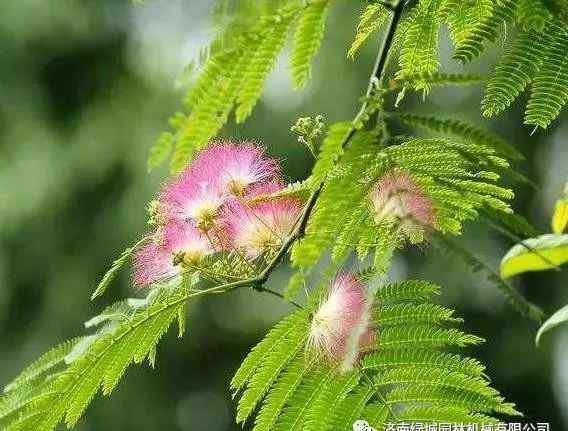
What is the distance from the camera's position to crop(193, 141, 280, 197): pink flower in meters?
1.31

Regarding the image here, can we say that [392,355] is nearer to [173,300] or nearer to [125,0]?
[173,300]

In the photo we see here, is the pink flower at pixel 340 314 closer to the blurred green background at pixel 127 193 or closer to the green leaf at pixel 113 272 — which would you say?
the green leaf at pixel 113 272

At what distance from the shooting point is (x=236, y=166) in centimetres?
131

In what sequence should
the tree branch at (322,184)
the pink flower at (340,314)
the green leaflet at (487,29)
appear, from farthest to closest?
the pink flower at (340,314) → the green leaflet at (487,29) → the tree branch at (322,184)

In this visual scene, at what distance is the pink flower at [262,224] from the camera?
49.1 inches

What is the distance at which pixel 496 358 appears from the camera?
7.95 meters

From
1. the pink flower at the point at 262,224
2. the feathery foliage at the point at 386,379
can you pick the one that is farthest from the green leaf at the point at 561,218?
the pink flower at the point at 262,224

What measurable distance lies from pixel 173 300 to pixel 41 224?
249 inches

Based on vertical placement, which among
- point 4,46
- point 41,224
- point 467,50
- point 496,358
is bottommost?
point 496,358

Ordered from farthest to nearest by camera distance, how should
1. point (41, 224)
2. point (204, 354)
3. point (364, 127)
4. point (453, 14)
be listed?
point (204, 354)
point (41, 224)
point (453, 14)
point (364, 127)

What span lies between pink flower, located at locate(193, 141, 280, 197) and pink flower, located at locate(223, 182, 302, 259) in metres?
0.04

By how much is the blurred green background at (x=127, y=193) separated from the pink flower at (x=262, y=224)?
542 centimetres

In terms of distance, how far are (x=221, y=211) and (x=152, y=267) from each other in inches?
5.6

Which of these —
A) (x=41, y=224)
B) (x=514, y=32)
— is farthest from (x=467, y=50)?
(x=41, y=224)
